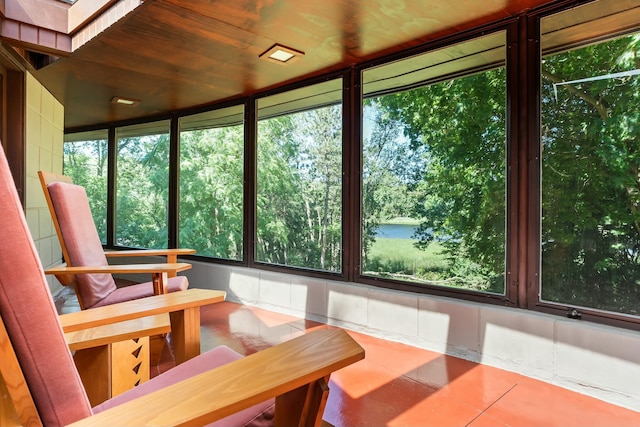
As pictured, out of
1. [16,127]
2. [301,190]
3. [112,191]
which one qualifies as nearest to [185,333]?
[301,190]

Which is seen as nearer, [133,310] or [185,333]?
[133,310]

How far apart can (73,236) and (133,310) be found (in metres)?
1.45

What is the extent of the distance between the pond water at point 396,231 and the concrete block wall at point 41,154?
10.1ft

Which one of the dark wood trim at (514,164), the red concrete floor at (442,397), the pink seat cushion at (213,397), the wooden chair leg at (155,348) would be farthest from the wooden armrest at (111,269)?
the dark wood trim at (514,164)

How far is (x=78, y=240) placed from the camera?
7.79 feet

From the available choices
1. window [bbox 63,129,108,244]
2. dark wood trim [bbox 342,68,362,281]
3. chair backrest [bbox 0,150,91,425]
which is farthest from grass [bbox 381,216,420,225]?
window [bbox 63,129,108,244]

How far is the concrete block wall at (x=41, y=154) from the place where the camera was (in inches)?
140

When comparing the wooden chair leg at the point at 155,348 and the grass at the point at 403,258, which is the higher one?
the grass at the point at 403,258

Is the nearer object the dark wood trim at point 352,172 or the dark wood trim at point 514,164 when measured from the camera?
the dark wood trim at point 514,164

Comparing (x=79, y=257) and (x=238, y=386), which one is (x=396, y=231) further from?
(x=238, y=386)

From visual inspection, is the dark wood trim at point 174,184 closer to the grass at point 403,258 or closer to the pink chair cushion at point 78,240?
the pink chair cushion at point 78,240

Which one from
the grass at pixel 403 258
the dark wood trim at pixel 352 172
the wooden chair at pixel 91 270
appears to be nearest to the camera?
the wooden chair at pixel 91 270

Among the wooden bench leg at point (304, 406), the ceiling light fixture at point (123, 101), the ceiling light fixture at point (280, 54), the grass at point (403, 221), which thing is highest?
the ceiling light fixture at point (123, 101)

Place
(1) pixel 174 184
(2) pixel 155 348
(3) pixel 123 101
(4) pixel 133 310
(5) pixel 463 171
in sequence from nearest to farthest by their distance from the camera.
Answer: (4) pixel 133 310
(2) pixel 155 348
(5) pixel 463 171
(3) pixel 123 101
(1) pixel 174 184
